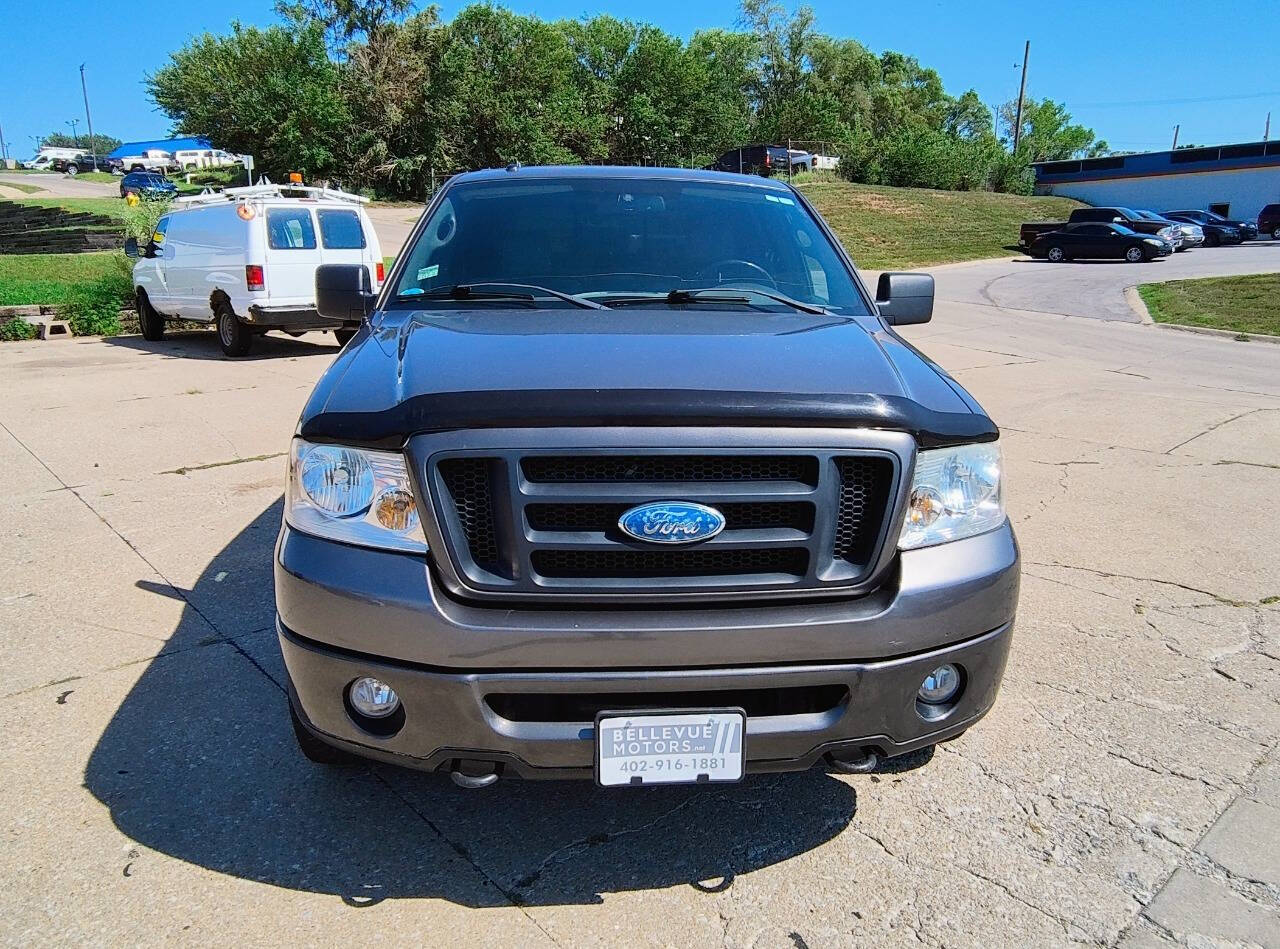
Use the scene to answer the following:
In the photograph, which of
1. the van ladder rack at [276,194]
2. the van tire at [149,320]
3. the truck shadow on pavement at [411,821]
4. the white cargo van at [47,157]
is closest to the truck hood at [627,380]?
the truck shadow on pavement at [411,821]

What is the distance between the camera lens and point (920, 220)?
1553 inches

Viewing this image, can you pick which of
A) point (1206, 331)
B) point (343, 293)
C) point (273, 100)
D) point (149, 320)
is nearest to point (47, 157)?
point (273, 100)

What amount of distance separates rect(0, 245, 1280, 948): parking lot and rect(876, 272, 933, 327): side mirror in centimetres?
143

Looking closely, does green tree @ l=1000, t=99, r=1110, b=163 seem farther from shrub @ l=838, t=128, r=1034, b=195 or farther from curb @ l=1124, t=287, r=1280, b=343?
curb @ l=1124, t=287, r=1280, b=343

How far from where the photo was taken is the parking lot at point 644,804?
2.26 meters

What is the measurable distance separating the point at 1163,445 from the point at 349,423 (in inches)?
275

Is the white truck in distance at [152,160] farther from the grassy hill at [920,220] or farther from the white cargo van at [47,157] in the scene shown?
the grassy hill at [920,220]

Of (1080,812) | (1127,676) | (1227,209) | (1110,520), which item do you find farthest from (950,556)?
(1227,209)

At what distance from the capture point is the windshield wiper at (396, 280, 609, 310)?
3.16 m

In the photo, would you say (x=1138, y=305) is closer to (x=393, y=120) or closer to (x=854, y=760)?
(x=854, y=760)

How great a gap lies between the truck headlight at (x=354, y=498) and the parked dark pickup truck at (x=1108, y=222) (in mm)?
35866

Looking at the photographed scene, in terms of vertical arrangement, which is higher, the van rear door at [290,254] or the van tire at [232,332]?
the van rear door at [290,254]

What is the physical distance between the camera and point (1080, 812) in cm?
268

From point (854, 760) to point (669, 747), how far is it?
1.62 ft
